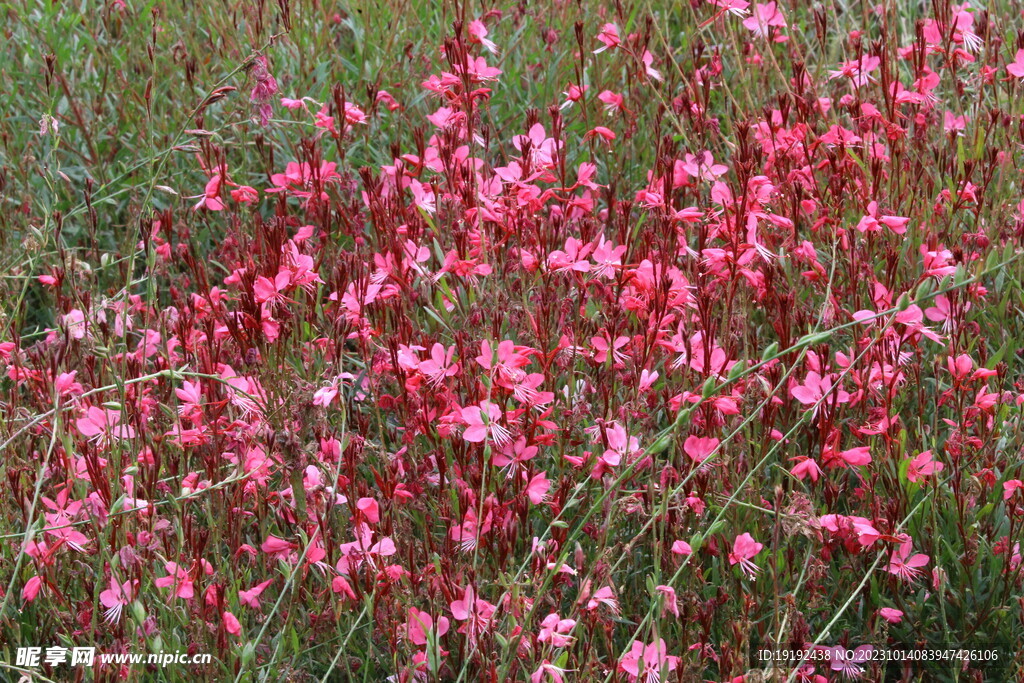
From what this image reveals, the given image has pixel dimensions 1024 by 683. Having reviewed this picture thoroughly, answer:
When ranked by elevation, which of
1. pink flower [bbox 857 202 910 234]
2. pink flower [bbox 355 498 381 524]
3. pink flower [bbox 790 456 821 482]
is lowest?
pink flower [bbox 355 498 381 524]

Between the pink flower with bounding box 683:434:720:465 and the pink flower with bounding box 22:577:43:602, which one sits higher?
the pink flower with bounding box 683:434:720:465

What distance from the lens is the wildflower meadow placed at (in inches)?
66.7

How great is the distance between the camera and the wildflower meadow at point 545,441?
Result: 1.69 metres

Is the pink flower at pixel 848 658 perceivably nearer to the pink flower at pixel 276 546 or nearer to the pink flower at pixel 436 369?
the pink flower at pixel 436 369

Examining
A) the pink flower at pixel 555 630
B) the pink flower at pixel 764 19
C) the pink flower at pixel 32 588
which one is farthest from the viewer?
the pink flower at pixel 764 19

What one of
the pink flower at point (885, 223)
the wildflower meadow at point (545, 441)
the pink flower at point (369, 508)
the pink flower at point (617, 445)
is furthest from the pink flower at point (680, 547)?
the pink flower at point (885, 223)

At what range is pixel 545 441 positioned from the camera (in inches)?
73.2

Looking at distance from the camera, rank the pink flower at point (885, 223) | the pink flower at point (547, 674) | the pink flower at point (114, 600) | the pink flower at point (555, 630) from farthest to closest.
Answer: the pink flower at point (885, 223), the pink flower at point (114, 600), the pink flower at point (555, 630), the pink flower at point (547, 674)

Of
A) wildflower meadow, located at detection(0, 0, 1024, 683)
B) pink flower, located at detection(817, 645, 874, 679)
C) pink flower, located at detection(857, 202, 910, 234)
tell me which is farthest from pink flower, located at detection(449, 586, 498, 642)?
pink flower, located at detection(857, 202, 910, 234)

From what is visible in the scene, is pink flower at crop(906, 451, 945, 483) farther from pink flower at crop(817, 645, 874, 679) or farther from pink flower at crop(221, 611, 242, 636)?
pink flower at crop(221, 611, 242, 636)

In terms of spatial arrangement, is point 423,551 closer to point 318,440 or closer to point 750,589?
point 318,440

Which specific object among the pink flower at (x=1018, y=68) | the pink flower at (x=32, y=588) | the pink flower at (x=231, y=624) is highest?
the pink flower at (x=1018, y=68)

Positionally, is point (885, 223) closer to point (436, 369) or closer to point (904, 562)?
point (904, 562)

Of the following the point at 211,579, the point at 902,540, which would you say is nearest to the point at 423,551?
the point at 211,579
